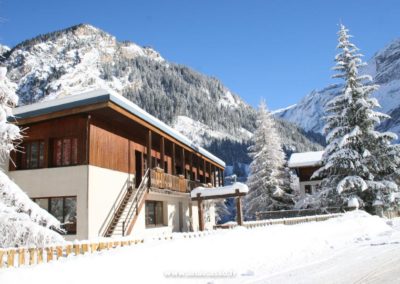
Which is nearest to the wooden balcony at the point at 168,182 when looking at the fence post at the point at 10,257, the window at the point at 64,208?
the window at the point at 64,208

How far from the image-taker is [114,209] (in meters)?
19.6

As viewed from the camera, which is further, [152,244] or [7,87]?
[152,244]

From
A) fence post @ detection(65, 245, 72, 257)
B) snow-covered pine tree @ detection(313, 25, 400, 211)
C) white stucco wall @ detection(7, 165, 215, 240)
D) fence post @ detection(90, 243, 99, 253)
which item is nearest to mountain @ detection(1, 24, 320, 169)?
snow-covered pine tree @ detection(313, 25, 400, 211)

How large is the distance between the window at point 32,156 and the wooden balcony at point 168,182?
226 inches

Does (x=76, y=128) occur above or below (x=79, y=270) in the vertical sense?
above

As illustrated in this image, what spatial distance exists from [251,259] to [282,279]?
3.07 metres

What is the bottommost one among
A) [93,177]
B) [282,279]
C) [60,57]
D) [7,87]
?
[282,279]

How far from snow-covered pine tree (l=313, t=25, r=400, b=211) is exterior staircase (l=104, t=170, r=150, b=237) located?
1398 cm

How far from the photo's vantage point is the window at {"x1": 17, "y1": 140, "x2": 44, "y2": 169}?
19.4 metres

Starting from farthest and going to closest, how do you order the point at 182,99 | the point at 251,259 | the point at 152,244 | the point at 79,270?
the point at 182,99 → the point at 251,259 → the point at 152,244 → the point at 79,270

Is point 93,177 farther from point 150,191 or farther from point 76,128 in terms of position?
point 150,191

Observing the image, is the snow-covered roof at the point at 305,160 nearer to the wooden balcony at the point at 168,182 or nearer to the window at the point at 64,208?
the wooden balcony at the point at 168,182

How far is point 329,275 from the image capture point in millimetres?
8844

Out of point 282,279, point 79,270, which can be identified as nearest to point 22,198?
point 79,270
